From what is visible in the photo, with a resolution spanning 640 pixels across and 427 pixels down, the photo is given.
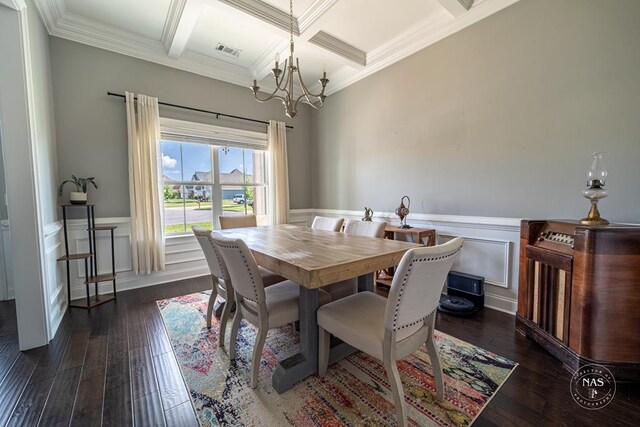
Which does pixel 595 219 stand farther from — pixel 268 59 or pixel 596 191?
pixel 268 59

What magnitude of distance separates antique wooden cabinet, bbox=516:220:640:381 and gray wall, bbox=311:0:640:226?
65 cm

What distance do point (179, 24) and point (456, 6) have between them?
2.81m

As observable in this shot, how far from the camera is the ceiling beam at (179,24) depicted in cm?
245

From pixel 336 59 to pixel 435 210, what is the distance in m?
2.38

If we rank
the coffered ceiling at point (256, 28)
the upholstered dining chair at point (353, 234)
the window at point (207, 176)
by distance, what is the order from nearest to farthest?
the upholstered dining chair at point (353, 234) < the coffered ceiling at point (256, 28) < the window at point (207, 176)

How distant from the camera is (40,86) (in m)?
2.30

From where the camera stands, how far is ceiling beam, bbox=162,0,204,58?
2447 mm

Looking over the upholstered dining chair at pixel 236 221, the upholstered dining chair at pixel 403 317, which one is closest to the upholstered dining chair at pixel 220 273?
the upholstered dining chair at pixel 403 317

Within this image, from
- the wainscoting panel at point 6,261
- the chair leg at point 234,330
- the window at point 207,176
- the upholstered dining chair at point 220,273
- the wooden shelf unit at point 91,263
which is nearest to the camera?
the chair leg at point 234,330

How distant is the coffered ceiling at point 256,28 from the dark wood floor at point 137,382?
9.72 ft

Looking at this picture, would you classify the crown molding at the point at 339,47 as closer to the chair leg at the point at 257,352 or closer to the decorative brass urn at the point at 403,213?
the decorative brass urn at the point at 403,213

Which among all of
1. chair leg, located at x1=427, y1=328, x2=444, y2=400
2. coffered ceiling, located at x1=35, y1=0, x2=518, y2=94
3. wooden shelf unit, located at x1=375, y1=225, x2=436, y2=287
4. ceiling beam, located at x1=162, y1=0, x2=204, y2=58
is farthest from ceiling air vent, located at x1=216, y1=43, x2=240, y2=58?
chair leg, located at x1=427, y1=328, x2=444, y2=400

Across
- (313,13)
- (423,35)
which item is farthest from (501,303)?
(313,13)

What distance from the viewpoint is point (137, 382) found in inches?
62.8
